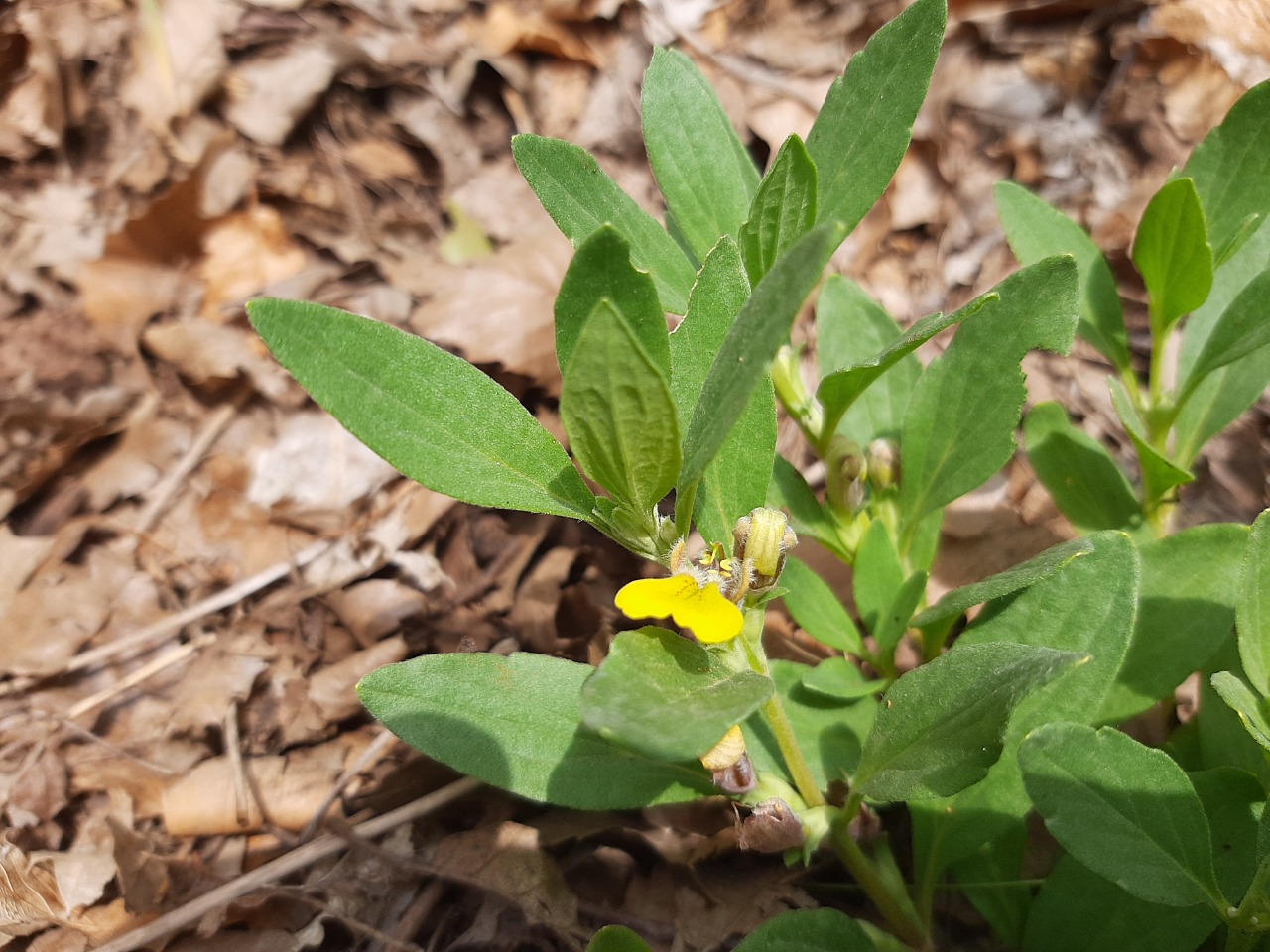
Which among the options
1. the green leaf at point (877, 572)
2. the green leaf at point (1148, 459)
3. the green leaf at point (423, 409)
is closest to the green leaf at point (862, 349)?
the green leaf at point (877, 572)

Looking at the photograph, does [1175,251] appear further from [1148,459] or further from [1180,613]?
[1180,613]

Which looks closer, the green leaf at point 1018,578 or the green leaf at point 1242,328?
the green leaf at point 1018,578

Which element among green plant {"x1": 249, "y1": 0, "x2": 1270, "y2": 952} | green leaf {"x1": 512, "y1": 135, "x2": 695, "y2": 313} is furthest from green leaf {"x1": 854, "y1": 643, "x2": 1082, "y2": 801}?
green leaf {"x1": 512, "y1": 135, "x2": 695, "y2": 313}

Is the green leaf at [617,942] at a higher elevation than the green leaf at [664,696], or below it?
below

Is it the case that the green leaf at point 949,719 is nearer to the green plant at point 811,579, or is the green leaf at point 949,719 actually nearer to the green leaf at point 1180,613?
the green plant at point 811,579

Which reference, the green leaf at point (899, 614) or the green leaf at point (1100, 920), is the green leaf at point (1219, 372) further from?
the green leaf at point (1100, 920)

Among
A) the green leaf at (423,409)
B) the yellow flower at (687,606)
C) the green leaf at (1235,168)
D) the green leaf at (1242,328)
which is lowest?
the yellow flower at (687,606)

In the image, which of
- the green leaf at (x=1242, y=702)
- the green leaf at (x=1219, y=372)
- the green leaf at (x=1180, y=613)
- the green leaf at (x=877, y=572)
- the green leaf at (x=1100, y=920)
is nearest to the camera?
the green leaf at (x=1242, y=702)

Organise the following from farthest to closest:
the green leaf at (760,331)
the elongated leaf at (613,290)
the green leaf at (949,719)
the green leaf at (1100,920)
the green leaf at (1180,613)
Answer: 1. the green leaf at (1180,613)
2. the green leaf at (1100,920)
3. the green leaf at (949,719)
4. the elongated leaf at (613,290)
5. the green leaf at (760,331)
